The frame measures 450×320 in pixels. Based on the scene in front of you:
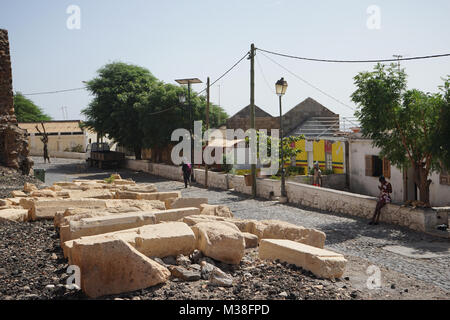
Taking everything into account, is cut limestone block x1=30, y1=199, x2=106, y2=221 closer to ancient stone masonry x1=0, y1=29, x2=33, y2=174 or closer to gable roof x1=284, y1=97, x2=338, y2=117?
ancient stone masonry x1=0, y1=29, x2=33, y2=174

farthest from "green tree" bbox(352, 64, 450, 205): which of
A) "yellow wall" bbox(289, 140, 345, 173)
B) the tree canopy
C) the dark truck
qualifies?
the dark truck

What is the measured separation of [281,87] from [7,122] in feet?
39.8

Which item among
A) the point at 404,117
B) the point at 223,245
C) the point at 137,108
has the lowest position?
the point at 223,245

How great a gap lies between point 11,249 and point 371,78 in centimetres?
925

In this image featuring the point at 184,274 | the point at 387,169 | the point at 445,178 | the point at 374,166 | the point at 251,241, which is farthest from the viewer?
the point at 374,166

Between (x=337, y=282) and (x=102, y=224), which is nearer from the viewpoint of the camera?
(x=337, y=282)

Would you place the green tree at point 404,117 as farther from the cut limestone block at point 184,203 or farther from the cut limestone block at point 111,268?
the cut limestone block at point 111,268

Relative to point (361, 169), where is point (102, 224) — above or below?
below

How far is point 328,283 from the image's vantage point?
6043mm

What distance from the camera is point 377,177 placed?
719 inches

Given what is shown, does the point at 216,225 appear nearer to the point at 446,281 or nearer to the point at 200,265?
the point at 200,265

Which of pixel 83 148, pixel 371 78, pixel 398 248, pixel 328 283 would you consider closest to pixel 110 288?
pixel 328 283

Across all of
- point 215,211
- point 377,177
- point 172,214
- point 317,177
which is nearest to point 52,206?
point 172,214

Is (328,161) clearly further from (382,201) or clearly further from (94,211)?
(94,211)
